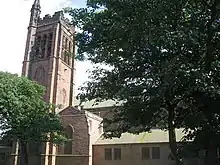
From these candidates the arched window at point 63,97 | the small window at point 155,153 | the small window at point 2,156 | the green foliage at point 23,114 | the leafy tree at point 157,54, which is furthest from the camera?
the arched window at point 63,97

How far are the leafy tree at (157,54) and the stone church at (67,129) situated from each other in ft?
52.9

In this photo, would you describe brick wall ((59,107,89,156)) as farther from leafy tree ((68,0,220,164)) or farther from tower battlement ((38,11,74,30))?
leafy tree ((68,0,220,164))

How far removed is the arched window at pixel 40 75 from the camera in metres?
51.7

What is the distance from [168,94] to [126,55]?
2.91 meters

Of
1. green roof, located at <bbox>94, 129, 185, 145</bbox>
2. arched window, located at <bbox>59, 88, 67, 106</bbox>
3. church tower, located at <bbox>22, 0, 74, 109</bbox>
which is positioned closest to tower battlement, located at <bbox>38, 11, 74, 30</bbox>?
church tower, located at <bbox>22, 0, 74, 109</bbox>

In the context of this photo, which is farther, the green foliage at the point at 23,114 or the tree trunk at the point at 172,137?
the green foliage at the point at 23,114

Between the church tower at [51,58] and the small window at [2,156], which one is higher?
the church tower at [51,58]

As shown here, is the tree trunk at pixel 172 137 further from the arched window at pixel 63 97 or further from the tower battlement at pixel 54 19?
the tower battlement at pixel 54 19

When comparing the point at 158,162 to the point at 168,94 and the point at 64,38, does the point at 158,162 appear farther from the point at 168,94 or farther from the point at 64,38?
the point at 64,38

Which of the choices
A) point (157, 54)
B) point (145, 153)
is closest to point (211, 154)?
point (157, 54)

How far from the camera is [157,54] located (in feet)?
48.4

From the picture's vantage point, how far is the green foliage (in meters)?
30.2

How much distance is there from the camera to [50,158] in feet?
139

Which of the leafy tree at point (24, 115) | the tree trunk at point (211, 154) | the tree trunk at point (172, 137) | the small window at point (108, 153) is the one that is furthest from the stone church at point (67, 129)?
the tree trunk at point (211, 154)
